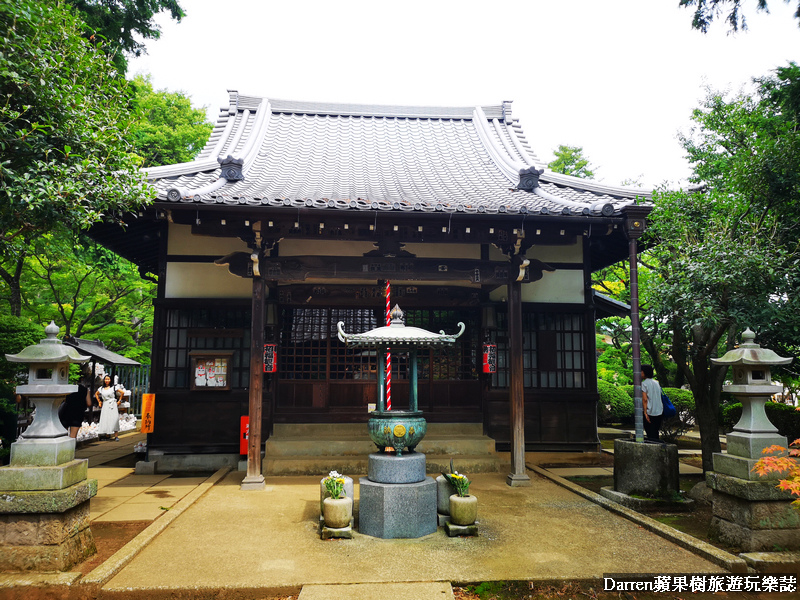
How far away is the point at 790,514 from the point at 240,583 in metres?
5.74

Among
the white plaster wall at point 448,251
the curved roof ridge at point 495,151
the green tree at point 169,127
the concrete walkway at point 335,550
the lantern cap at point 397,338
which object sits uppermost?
the green tree at point 169,127

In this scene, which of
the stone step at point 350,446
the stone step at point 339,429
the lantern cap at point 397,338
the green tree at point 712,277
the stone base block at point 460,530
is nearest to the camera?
the stone base block at point 460,530

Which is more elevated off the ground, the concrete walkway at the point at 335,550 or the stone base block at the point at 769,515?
the stone base block at the point at 769,515

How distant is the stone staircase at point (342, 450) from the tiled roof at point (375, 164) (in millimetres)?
4694

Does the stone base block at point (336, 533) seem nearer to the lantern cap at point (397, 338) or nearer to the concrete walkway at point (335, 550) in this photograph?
the concrete walkway at point (335, 550)

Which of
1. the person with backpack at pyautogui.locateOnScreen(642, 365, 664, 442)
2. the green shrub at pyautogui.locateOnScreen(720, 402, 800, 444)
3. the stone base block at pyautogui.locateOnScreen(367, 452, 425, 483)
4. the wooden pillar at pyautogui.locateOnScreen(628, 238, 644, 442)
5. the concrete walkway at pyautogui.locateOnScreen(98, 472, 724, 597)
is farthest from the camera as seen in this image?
the green shrub at pyautogui.locateOnScreen(720, 402, 800, 444)

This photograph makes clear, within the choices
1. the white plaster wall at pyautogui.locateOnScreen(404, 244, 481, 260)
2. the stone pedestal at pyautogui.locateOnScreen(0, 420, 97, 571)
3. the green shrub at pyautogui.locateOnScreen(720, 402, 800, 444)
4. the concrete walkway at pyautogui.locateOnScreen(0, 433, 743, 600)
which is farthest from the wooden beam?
the green shrub at pyautogui.locateOnScreen(720, 402, 800, 444)

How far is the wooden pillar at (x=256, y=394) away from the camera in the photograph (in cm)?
827

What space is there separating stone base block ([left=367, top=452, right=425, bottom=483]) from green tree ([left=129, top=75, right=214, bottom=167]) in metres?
20.5

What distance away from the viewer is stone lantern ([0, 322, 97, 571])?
4.90 meters

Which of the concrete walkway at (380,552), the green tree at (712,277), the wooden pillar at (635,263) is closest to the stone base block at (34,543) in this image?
the concrete walkway at (380,552)

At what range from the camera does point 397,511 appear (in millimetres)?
5957

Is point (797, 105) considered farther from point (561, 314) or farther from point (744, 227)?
point (561, 314)

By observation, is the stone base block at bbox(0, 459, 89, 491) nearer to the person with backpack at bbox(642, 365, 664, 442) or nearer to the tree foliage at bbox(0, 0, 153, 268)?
the tree foliage at bbox(0, 0, 153, 268)
